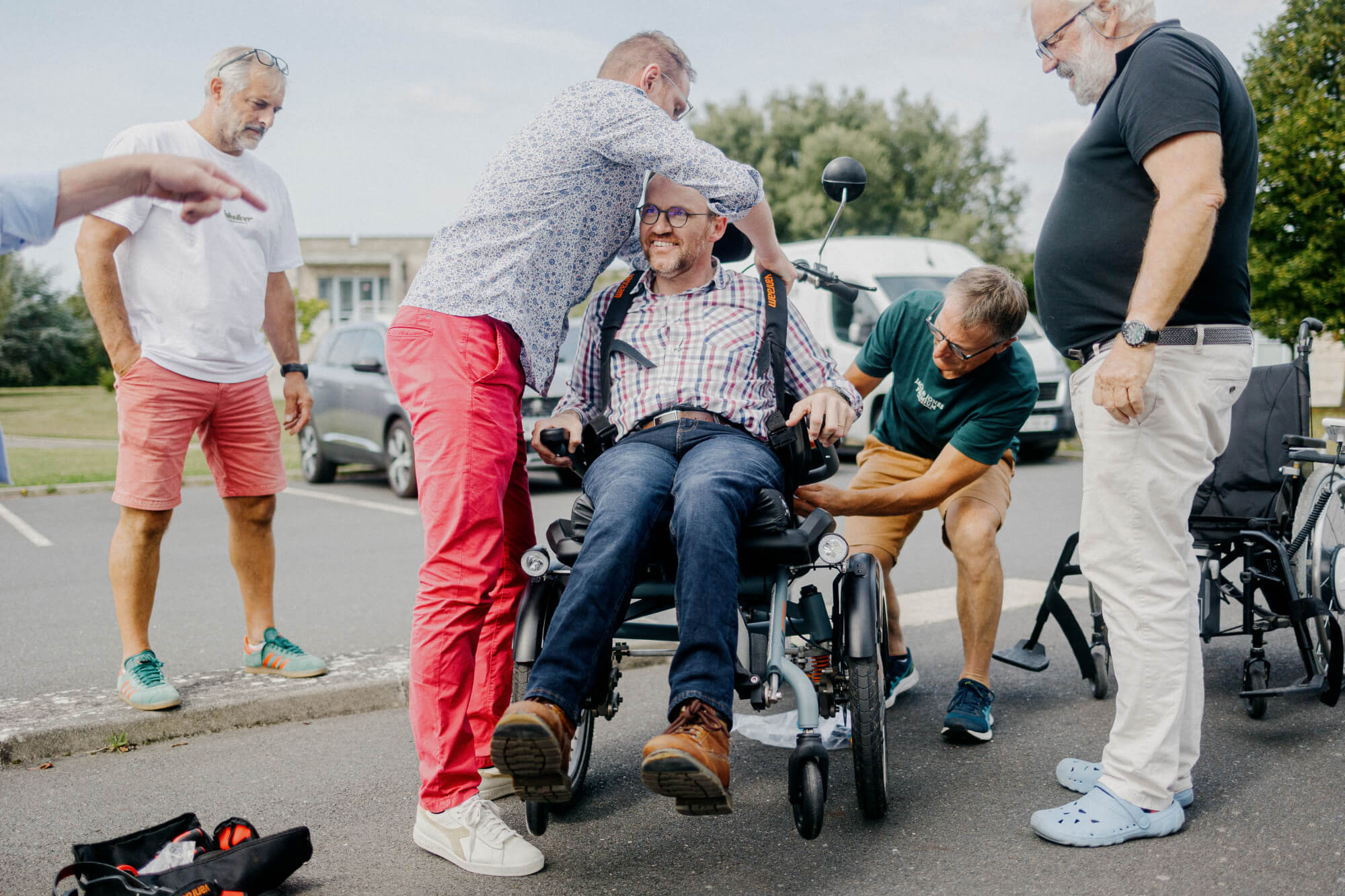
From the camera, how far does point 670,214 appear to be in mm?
3277

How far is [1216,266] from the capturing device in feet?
9.59

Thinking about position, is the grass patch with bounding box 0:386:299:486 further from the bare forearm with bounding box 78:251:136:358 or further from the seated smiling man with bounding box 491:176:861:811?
the seated smiling man with bounding box 491:176:861:811

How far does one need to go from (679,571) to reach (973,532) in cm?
149

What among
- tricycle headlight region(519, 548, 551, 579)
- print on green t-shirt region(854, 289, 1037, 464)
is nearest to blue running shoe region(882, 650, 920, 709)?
print on green t-shirt region(854, 289, 1037, 464)

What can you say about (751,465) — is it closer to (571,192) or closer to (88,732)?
(571,192)

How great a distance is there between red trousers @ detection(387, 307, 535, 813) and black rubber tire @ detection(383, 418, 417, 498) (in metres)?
7.62

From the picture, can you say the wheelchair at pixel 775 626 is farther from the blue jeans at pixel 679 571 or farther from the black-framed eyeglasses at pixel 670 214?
the black-framed eyeglasses at pixel 670 214

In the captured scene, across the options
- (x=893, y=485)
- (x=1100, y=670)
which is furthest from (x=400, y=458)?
(x=1100, y=670)

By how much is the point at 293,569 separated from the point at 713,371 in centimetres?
459

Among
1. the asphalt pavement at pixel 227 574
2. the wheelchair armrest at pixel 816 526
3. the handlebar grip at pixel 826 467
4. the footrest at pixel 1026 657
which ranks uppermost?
the handlebar grip at pixel 826 467

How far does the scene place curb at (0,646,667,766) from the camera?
3.59 meters

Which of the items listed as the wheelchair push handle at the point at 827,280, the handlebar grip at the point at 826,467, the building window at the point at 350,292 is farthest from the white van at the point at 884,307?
the building window at the point at 350,292

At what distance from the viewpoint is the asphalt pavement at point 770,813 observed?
8.86 feet

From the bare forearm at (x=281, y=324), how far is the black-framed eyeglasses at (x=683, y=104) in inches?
73.1
